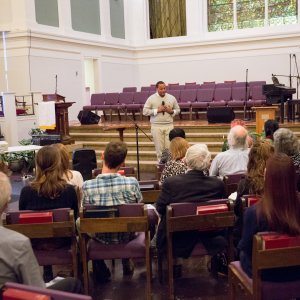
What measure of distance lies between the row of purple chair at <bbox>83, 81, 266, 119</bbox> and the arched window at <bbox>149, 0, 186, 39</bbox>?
207 inches

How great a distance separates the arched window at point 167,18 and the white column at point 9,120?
946 cm

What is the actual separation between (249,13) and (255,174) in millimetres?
15033

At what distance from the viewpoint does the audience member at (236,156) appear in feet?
14.1

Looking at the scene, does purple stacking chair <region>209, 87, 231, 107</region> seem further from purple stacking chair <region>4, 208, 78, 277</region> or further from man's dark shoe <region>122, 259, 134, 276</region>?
purple stacking chair <region>4, 208, 78, 277</region>

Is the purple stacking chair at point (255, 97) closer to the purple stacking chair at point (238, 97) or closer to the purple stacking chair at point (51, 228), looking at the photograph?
the purple stacking chair at point (238, 97)

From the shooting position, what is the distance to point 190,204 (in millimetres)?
3092

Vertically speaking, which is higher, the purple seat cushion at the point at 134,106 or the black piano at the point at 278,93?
the black piano at the point at 278,93

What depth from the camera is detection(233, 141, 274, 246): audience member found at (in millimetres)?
3168

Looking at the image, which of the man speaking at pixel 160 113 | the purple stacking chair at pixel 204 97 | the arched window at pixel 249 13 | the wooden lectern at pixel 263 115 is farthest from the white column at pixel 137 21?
the man speaking at pixel 160 113

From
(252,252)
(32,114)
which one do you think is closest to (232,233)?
(252,252)

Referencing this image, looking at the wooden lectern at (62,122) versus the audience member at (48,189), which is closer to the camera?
the audience member at (48,189)

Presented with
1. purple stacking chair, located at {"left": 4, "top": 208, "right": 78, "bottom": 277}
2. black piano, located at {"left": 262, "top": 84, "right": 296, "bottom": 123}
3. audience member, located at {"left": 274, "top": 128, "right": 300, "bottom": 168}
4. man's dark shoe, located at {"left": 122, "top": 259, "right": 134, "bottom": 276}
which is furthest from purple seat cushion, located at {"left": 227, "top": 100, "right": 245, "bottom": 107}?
purple stacking chair, located at {"left": 4, "top": 208, "right": 78, "bottom": 277}

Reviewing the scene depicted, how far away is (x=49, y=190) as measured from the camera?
10.5 feet

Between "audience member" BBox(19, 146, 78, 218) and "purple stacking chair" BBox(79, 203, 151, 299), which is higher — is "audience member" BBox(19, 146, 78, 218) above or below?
above
